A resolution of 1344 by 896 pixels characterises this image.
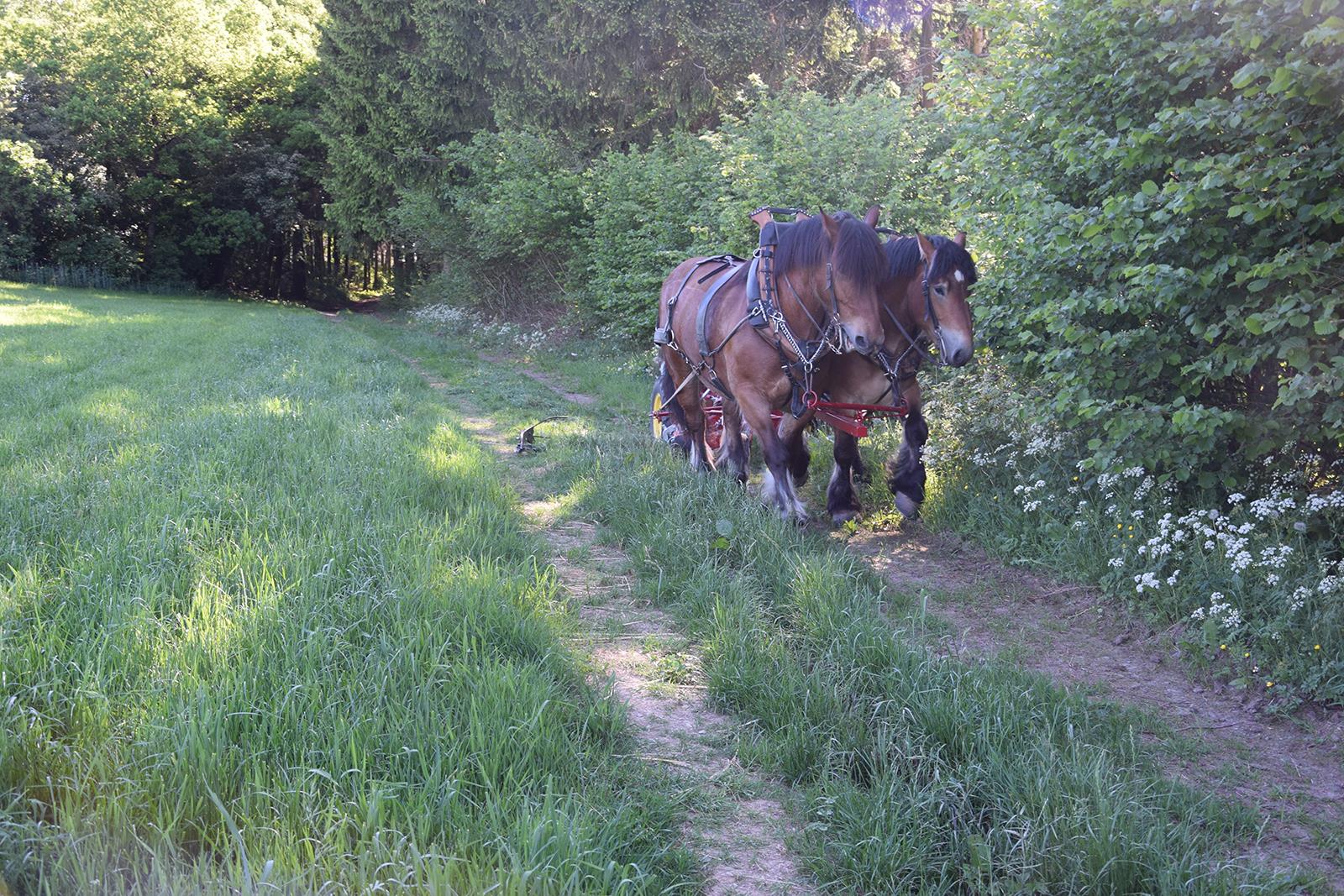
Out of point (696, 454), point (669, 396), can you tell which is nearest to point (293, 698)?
point (696, 454)

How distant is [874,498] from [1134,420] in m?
2.81

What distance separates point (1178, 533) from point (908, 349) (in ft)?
6.97

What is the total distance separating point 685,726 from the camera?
10.9 feet

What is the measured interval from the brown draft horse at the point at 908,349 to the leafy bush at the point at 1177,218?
342 millimetres

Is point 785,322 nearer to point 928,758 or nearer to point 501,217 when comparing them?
point 928,758

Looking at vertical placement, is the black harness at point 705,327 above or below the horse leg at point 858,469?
above

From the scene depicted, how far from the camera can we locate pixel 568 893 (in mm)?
2125

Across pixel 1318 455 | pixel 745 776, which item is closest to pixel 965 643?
pixel 745 776

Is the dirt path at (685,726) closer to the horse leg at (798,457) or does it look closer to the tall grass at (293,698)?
the tall grass at (293,698)

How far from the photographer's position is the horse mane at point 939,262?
226 inches

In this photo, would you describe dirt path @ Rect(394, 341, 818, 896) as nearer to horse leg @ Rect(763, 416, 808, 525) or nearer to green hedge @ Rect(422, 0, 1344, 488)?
horse leg @ Rect(763, 416, 808, 525)

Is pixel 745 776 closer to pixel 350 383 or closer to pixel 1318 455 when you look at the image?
pixel 1318 455

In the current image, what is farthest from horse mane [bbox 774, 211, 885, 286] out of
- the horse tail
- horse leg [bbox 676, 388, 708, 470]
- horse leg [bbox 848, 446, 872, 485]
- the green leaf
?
the horse tail

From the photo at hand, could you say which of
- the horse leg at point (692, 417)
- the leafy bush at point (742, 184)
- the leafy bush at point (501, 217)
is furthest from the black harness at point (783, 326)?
the leafy bush at point (501, 217)
